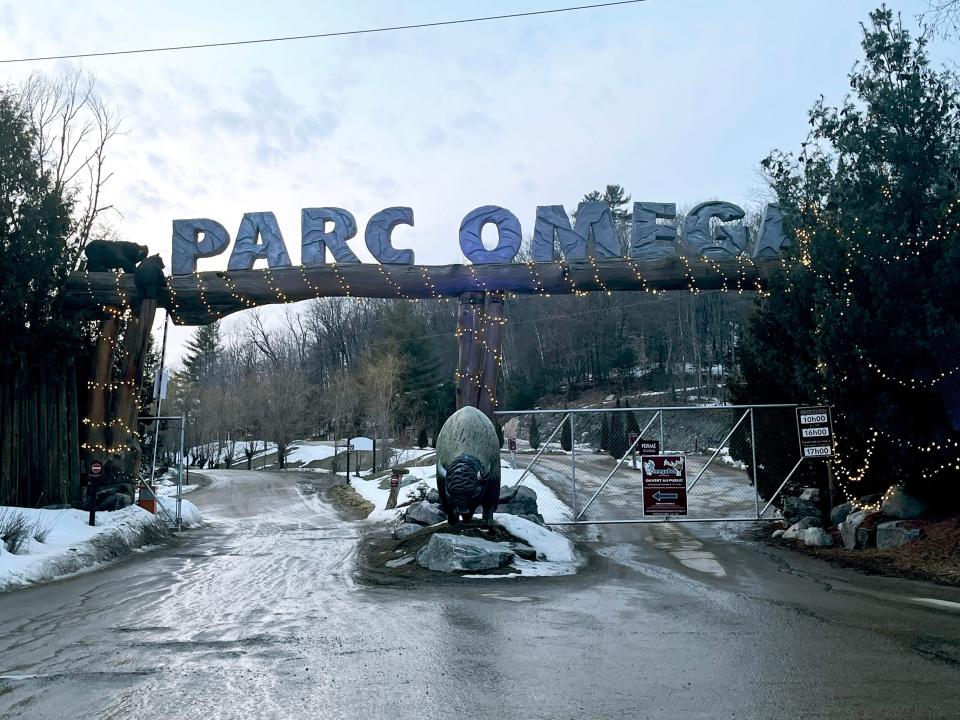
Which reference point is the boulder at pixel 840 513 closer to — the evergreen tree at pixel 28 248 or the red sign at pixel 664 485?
the red sign at pixel 664 485

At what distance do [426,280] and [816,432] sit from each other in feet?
25.9

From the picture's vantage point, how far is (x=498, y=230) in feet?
54.0

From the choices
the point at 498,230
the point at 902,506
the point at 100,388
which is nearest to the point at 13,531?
the point at 100,388

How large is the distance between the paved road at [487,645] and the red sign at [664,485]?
3.67m

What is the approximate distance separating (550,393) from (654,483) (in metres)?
39.2

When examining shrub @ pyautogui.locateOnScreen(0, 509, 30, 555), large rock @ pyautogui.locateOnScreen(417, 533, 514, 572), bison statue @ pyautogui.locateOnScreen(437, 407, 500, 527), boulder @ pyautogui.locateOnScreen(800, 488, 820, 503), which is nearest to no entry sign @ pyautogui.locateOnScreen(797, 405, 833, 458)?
boulder @ pyautogui.locateOnScreen(800, 488, 820, 503)

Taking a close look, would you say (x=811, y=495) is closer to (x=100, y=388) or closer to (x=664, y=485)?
(x=664, y=485)

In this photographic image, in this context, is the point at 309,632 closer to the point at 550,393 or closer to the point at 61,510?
the point at 61,510

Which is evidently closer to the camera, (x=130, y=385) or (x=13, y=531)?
(x=13, y=531)

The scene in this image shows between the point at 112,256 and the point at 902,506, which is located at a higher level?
the point at 112,256

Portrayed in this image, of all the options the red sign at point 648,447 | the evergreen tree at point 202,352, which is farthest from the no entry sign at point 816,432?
the evergreen tree at point 202,352

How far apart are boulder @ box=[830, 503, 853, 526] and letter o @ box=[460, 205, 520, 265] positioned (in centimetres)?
784

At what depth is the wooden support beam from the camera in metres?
16.1

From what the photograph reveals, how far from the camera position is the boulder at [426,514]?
14812 mm
